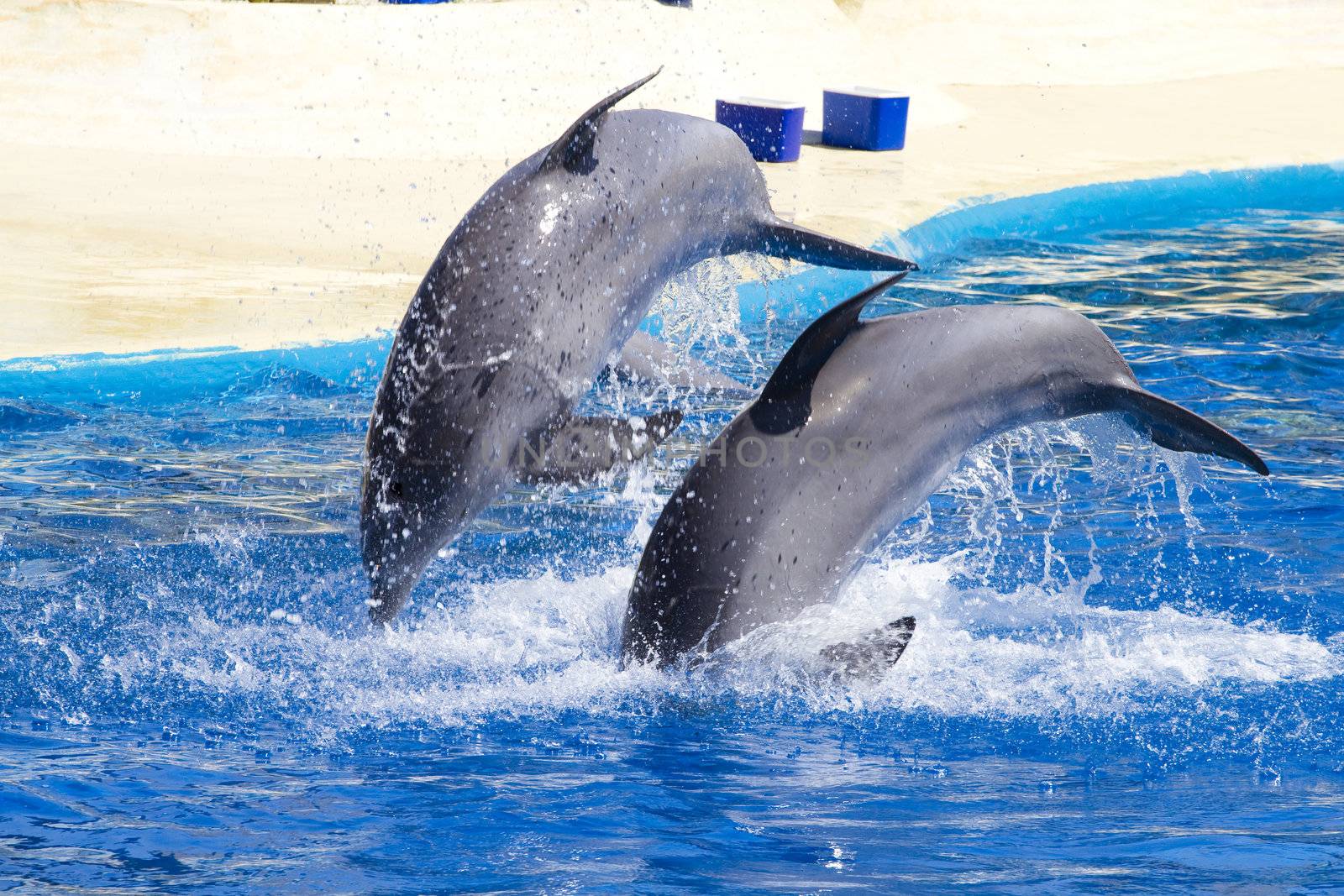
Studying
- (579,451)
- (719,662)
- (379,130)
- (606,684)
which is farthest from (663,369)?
(379,130)

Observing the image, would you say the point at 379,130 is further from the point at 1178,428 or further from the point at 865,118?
→ the point at 1178,428

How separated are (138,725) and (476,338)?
5.46 ft

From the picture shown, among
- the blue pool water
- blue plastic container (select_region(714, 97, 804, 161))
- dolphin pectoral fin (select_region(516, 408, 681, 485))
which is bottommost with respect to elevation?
the blue pool water

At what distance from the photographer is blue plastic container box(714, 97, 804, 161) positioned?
549 inches

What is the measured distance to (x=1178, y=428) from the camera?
5.12 meters

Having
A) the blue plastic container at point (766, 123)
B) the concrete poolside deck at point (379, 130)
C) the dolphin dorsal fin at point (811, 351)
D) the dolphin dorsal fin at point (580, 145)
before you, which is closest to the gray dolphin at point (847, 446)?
the dolphin dorsal fin at point (811, 351)

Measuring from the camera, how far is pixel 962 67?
21.2 m

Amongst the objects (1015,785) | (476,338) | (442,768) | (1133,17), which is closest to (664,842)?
(442,768)

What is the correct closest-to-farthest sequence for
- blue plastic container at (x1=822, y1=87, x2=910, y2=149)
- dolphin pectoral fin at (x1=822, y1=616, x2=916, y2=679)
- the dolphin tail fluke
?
dolphin pectoral fin at (x1=822, y1=616, x2=916, y2=679)
the dolphin tail fluke
blue plastic container at (x1=822, y1=87, x2=910, y2=149)

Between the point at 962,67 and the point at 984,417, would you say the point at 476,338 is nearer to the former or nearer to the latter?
the point at 984,417

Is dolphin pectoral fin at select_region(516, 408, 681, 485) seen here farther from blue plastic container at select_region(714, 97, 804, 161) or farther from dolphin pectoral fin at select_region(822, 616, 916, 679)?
blue plastic container at select_region(714, 97, 804, 161)

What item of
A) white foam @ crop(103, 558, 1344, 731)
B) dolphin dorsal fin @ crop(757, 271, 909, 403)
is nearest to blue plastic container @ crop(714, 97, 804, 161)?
white foam @ crop(103, 558, 1344, 731)

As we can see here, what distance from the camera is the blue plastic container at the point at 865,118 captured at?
14.9 metres

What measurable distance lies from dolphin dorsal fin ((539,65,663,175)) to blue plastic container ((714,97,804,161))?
29.7ft
